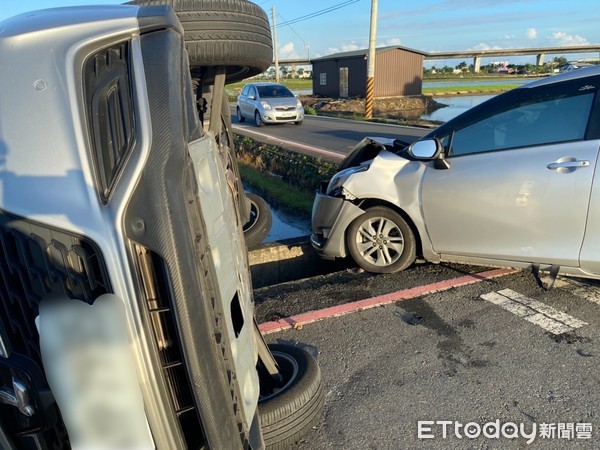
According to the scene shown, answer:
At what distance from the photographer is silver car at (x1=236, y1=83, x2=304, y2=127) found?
61.0 ft

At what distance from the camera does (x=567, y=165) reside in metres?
3.44

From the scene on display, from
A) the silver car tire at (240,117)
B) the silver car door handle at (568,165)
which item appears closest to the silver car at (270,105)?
the silver car tire at (240,117)

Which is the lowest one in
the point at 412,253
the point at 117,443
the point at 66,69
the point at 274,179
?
the point at 274,179

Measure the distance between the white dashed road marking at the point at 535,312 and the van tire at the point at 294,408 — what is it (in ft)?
6.17

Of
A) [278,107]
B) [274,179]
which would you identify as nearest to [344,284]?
[274,179]

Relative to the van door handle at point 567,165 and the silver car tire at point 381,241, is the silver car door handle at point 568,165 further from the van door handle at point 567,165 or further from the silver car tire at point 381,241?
the silver car tire at point 381,241

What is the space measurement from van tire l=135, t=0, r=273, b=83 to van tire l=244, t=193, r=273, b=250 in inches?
106

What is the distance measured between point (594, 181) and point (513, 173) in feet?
1.73

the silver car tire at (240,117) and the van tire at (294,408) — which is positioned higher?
the van tire at (294,408)

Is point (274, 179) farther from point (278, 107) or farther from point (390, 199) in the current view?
point (278, 107)

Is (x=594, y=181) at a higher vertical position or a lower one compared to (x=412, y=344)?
higher

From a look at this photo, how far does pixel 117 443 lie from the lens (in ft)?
4.38

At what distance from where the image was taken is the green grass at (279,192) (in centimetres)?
812

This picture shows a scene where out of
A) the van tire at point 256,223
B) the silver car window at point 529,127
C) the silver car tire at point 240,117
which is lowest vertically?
the silver car tire at point 240,117
